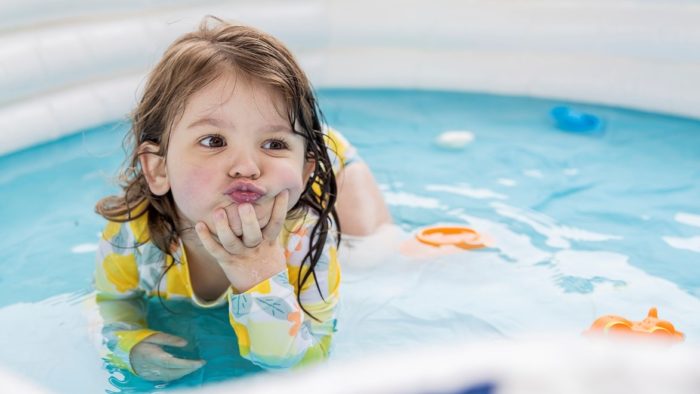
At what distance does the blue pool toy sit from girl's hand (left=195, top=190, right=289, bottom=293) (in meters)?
1.50

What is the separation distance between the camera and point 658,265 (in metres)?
2.00

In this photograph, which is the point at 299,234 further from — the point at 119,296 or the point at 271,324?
the point at 119,296

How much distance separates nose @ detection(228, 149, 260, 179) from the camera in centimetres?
140

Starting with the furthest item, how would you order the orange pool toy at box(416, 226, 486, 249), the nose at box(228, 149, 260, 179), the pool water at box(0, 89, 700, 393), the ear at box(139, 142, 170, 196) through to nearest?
the orange pool toy at box(416, 226, 486, 249), the pool water at box(0, 89, 700, 393), the ear at box(139, 142, 170, 196), the nose at box(228, 149, 260, 179)

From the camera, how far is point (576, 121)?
9.04ft

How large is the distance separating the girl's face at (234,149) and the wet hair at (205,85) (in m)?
0.02

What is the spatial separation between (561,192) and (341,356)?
0.93 m

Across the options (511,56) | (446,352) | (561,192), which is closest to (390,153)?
(561,192)

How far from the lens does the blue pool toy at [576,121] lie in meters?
2.76

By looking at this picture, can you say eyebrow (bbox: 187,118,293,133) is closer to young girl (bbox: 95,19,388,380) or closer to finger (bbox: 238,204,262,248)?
young girl (bbox: 95,19,388,380)

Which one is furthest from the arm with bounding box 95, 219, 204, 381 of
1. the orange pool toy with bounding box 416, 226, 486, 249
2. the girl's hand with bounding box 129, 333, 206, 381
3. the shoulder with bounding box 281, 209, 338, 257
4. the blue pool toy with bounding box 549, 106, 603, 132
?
the blue pool toy with bounding box 549, 106, 603, 132

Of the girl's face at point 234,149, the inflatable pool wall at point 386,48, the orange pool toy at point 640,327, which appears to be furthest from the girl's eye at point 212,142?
the inflatable pool wall at point 386,48

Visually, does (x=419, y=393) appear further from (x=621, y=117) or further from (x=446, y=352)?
(x=621, y=117)

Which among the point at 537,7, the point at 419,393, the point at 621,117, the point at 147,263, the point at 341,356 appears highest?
the point at 537,7
